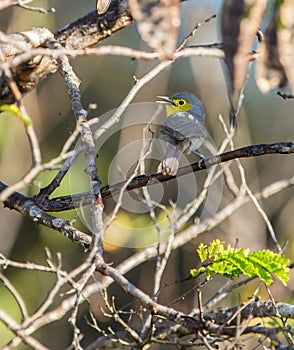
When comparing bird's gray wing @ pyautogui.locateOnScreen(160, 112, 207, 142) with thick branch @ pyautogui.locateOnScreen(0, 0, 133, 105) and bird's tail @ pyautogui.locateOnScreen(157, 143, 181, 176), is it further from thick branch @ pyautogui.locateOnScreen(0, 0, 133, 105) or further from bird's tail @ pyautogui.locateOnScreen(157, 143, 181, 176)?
thick branch @ pyautogui.locateOnScreen(0, 0, 133, 105)

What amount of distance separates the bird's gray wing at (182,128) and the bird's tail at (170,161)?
0.09 meters

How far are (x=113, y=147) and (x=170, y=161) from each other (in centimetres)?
469

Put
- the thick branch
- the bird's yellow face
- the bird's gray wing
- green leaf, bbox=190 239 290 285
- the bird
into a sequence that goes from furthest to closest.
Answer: the bird's yellow face → the bird's gray wing → the bird → the thick branch → green leaf, bbox=190 239 290 285

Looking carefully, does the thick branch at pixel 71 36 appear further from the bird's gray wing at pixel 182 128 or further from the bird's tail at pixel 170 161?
the bird's gray wing at pixel 182 128

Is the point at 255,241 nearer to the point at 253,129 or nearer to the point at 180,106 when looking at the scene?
the point at 180,106

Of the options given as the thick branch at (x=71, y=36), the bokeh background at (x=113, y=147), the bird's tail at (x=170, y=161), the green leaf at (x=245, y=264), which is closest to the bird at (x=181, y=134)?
Answer: the bird's tail at (x=170, y=161)

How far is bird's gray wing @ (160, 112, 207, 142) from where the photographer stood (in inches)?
144

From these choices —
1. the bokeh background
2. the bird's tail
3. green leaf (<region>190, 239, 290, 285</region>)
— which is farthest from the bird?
the bokeh background

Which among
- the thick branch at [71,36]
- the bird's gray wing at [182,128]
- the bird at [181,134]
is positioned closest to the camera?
the thick branch at [71,36]

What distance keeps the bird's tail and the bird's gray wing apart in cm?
9

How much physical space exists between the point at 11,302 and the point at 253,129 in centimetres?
433

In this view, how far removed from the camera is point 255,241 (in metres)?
5.40

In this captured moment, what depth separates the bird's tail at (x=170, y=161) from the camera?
2691 millimetres

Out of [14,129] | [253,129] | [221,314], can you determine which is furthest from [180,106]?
[253,129]
